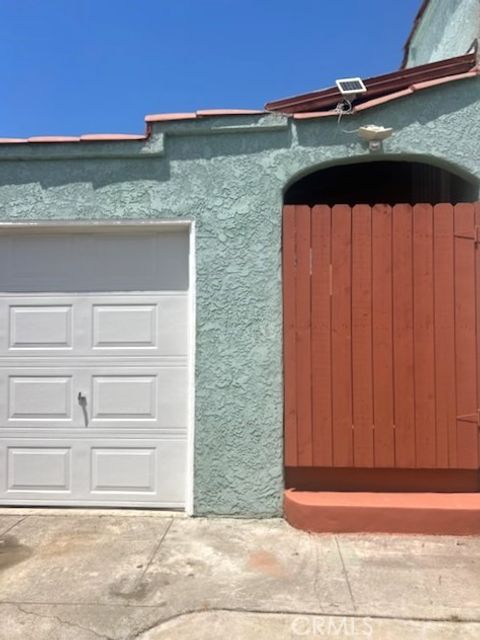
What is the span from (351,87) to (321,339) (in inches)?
A: 87.2

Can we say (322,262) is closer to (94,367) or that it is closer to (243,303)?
(243,303)

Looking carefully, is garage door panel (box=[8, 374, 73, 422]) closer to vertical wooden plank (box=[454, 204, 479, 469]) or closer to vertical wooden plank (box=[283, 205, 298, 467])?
vertical wooden plank (box=[283, 205, 298, 467])

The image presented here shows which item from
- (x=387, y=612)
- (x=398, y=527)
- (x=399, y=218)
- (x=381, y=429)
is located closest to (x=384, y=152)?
(x=399, y=218)

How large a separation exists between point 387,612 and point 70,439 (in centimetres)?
318

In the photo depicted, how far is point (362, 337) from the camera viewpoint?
4922 mm

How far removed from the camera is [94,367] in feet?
17.6

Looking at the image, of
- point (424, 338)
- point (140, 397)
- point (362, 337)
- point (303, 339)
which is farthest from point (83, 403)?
point (424, 338)

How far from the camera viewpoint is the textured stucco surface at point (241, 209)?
5000mm

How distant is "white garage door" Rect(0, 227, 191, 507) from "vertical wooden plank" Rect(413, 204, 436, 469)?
2018 mm

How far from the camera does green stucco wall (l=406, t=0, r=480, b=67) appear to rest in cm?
565

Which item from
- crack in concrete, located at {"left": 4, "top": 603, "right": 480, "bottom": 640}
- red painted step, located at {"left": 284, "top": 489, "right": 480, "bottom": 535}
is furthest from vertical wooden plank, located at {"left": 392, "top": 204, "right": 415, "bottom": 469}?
crack in concrete, located at {"left": 4, "top": 603, "right": 480, "bottom": 640}

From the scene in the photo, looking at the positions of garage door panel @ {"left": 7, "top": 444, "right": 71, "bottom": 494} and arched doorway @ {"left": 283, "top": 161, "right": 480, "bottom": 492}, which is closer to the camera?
arched doorway @ {"left": 283, "top": 161, "right": 480, "bottom": 492}

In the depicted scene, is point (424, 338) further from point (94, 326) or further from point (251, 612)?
point (94, 326)

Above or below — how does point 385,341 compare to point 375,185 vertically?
below
